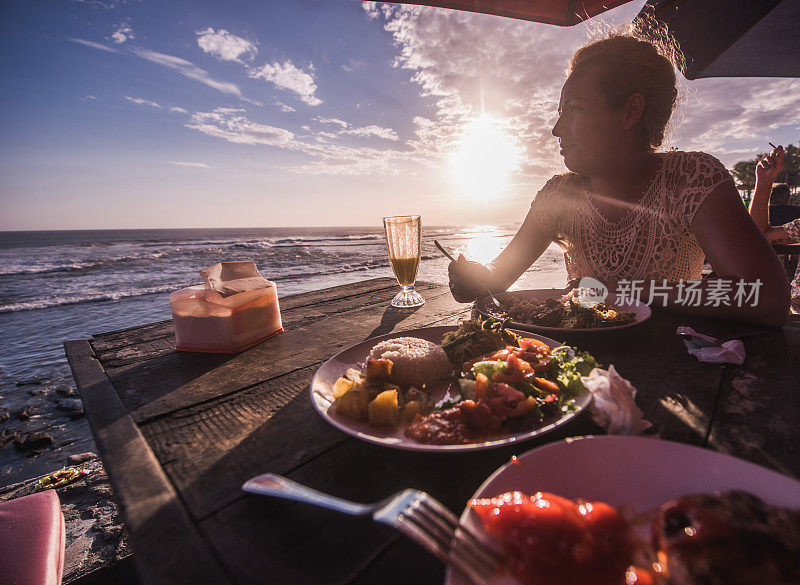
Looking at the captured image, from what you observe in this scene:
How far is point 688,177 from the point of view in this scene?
2.28 meters

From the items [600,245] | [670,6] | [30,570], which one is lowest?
[30,570]

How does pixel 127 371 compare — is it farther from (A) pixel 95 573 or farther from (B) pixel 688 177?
(B) pixel 688 177

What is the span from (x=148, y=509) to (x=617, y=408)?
40.5 inches

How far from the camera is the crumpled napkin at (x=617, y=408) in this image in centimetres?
83

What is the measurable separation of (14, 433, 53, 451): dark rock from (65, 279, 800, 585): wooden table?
3490 mm

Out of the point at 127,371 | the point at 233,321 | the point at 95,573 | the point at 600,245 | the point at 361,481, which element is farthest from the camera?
the point at 600,245

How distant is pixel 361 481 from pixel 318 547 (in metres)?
0.17

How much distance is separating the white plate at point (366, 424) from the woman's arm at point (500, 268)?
2.31 feet

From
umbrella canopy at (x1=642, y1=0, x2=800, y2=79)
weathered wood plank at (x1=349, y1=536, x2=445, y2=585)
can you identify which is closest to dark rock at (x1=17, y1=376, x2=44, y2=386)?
weathered wood plank at (x1=349, y1=536, x2=445, y2=585)

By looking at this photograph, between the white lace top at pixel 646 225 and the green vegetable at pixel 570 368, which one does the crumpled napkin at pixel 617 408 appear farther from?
the white lace top at pixel 646 225

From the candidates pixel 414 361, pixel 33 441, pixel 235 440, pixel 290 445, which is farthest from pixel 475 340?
pixel 33 441

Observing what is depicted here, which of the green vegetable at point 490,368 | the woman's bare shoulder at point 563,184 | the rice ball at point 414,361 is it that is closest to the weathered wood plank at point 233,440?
the rice ball at point 414,361

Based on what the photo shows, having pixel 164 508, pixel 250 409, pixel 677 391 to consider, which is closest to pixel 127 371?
pixel 250 409

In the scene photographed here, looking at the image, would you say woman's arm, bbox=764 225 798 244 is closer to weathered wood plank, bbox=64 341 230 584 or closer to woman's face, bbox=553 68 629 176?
woman's face, bbox=553 68 629 176
